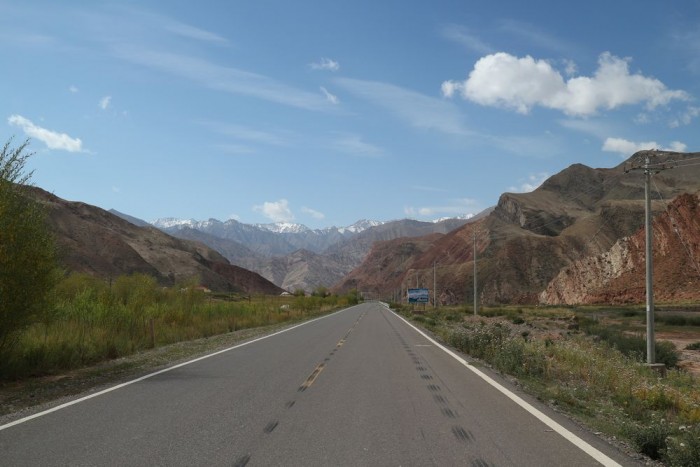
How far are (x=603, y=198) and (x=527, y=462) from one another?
166120 mm

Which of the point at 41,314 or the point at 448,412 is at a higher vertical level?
the point at 41,314

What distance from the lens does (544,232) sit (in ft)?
470

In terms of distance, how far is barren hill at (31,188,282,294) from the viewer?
323 ft

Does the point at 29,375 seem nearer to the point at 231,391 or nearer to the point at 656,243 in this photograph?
the point at 231,391

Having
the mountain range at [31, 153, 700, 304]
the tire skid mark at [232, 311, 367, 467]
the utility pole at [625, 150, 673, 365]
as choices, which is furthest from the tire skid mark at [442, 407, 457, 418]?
the mountain range at [31, 153, 700, 304]

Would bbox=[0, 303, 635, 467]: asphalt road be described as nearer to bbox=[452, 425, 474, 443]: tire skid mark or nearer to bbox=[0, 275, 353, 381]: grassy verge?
bbox=[452, 425, 474, 443]: tire skid mark

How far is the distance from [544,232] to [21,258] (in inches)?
5547

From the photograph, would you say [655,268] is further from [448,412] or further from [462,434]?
[462,434]

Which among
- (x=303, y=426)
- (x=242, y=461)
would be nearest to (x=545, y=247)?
(x=303, y=426)

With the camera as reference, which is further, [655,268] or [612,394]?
[655,268]

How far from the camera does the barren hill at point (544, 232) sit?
405 feet

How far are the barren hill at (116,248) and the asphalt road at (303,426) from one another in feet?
244

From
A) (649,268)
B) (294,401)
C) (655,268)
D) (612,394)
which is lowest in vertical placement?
(612,394)

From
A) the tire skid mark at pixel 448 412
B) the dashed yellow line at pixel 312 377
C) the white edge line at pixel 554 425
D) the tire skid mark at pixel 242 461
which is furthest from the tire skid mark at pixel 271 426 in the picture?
the white edge line at pixel 554 425
